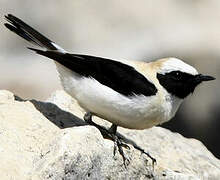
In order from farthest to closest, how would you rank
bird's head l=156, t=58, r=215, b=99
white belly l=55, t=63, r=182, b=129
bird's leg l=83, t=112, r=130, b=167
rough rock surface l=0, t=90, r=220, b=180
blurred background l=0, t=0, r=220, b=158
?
1. blurred background l=0, t=0, r=220, b=158
2. bird's head l=156, t=58, r=215, b=99
3. white belly l=55, t=63, r=182, b=129
4. bird's leg l=83, t=112, r=130, b=167
5. rough rock surface l=0, t=90, r=220, b=180

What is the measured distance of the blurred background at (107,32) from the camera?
47.3 ft

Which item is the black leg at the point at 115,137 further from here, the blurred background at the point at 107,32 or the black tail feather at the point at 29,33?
the blurred background at the point at 107,32

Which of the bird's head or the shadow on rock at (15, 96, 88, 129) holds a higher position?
the bird's head

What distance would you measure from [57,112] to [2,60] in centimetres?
685

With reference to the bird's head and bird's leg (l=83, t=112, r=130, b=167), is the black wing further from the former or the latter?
bird's leg (l=83, t=112, r=130, b=167)

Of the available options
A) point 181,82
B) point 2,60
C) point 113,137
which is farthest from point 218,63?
point 113,137

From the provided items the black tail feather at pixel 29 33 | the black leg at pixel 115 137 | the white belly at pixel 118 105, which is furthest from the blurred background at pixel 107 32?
the white belly at pixel 118 105

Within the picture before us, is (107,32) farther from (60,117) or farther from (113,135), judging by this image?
(113,135)

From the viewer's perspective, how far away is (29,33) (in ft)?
29.0

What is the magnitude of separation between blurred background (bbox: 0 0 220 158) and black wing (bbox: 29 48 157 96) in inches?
218

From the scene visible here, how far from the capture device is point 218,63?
1366 cm

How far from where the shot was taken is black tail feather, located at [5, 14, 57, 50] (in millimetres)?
8805

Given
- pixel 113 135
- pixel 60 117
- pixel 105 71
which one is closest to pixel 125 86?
pixel 105 71

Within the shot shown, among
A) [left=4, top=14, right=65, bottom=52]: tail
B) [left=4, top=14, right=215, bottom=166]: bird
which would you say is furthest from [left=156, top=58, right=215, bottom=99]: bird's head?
[left=4, top=14, right=65, bottom=52]: tail
